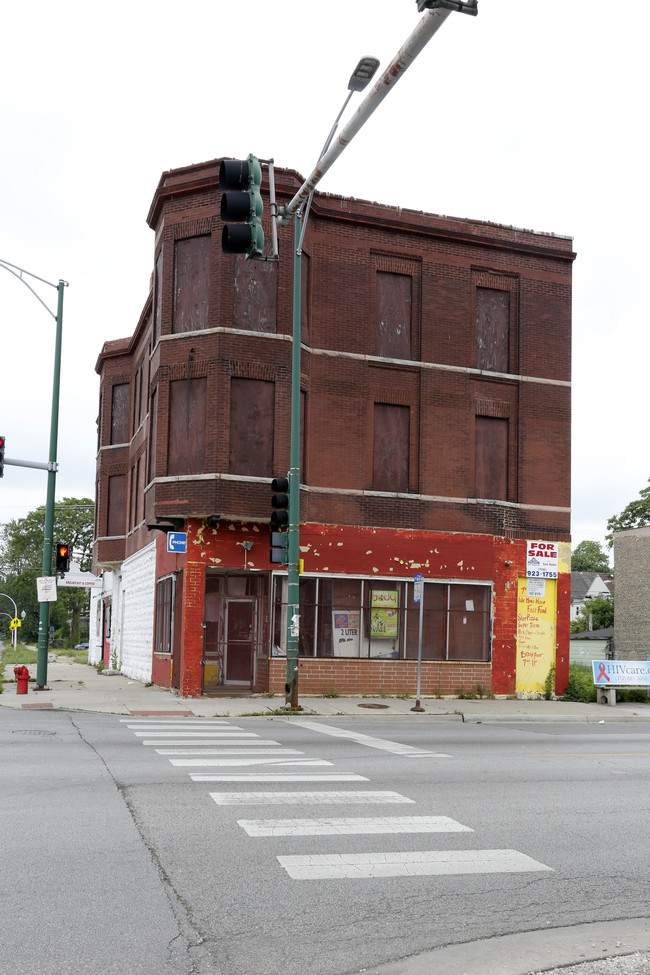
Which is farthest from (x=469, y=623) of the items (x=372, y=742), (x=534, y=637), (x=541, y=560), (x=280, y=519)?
(x=372, y=742)

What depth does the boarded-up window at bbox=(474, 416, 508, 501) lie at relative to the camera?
26.5 m

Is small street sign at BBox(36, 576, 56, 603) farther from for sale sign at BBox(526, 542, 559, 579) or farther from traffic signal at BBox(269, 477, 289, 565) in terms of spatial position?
for sale sign at BBox(526, 542, 559, 579)

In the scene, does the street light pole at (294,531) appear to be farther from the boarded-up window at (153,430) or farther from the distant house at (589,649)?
the distant house at (589,649)

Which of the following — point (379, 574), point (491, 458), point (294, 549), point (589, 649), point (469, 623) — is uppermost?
point (491, 458)

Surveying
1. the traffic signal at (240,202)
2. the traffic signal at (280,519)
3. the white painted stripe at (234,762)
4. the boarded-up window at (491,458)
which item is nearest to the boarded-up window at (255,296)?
the traffic signal at (280,519)

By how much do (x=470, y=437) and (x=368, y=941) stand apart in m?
21.6

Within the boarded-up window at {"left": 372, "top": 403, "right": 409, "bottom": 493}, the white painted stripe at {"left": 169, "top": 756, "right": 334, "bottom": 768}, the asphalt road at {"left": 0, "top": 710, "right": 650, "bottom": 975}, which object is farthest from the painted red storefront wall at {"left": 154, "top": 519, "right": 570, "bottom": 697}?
the white painted stripe at {"left": 169, "top": 756, "right": 334, "bottom": 768}

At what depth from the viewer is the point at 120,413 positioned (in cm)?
4069

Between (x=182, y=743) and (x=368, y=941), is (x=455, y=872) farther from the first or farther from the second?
(x=182, y=743)

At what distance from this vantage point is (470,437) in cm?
2620

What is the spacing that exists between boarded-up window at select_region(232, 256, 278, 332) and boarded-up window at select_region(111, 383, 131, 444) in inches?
686

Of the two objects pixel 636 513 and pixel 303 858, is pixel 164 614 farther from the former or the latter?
pixel 636 513

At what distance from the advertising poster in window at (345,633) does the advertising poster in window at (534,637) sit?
4.71 meters

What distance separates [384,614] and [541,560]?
4.88m
